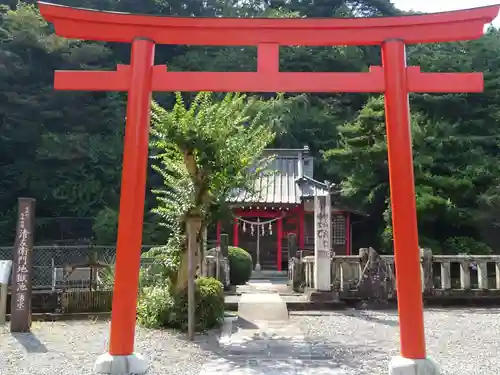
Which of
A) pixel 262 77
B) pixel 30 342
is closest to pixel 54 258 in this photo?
pixel 30 342

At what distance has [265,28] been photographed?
611 cm

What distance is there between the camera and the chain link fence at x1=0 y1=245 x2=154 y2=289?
1402 cm

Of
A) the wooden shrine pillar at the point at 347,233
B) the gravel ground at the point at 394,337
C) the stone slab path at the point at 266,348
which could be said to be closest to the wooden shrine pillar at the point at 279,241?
the wooden shrine pillar at the point at 347,233

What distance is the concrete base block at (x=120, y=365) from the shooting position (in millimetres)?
5484

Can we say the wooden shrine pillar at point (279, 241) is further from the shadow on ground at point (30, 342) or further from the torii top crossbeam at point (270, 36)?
the torii top crossbeam at point (270, 36)

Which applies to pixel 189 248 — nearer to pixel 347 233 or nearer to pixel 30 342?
pixel 30 342

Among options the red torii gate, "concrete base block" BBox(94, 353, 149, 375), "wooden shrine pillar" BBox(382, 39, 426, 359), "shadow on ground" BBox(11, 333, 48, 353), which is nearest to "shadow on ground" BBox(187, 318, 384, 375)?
"concrete base block" BBox(94, 353, 149, 375)

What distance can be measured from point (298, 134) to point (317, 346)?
70.3 feet

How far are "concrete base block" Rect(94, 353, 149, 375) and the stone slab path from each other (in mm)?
943

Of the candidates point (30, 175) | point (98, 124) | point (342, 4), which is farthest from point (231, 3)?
point (30, 175)

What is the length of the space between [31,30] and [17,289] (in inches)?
861

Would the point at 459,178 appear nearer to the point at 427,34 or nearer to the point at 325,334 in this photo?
the point at 325,334

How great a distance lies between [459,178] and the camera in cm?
1950

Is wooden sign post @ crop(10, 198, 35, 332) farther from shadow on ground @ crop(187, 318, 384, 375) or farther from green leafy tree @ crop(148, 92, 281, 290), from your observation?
shadow on ground @ crop(187, 318, 384, 375)
